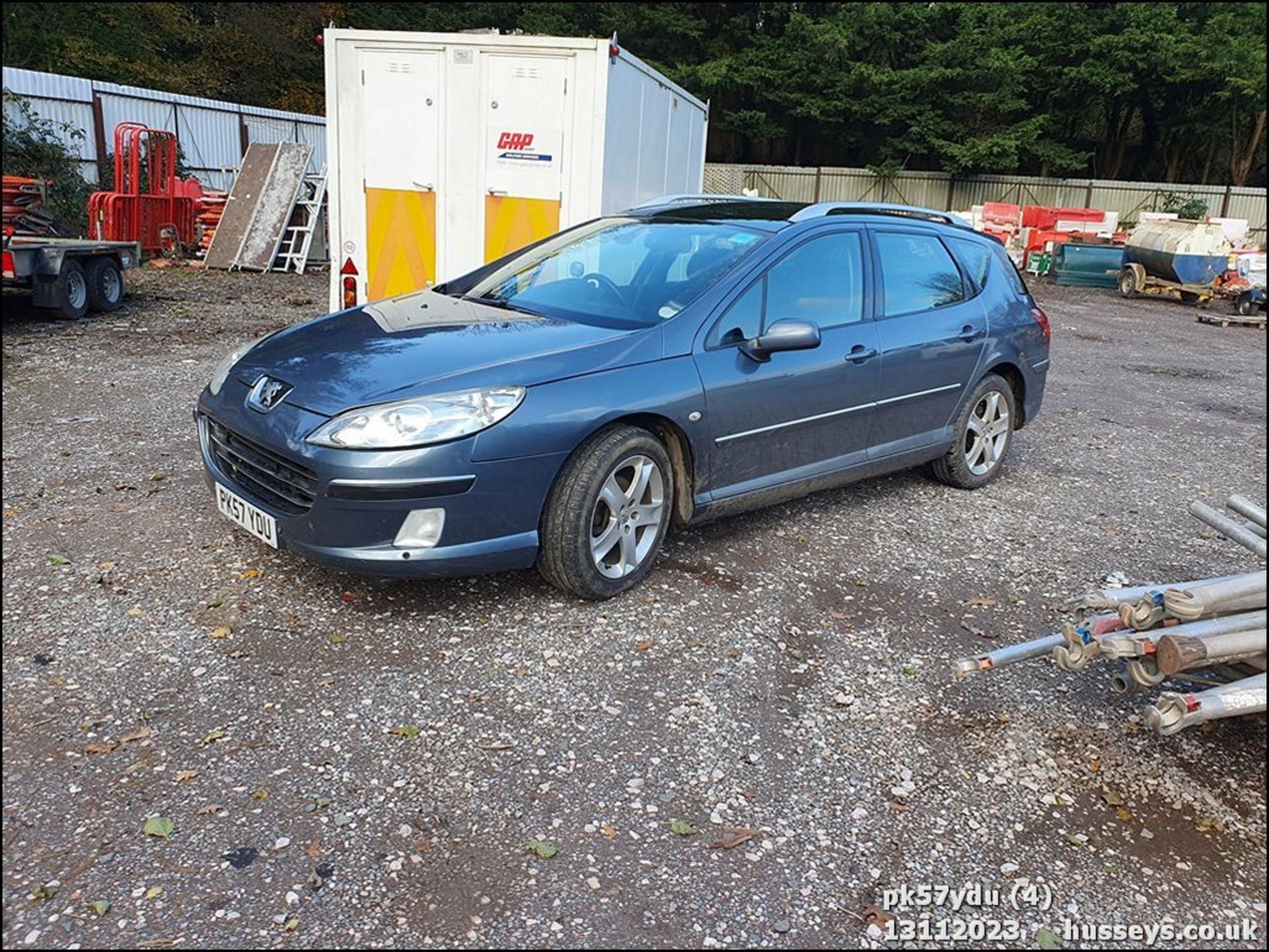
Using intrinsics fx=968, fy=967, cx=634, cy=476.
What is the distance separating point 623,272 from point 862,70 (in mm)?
34748

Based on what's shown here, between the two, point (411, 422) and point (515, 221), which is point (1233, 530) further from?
point (515, 221)

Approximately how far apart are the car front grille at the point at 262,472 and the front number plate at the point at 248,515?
0.05m

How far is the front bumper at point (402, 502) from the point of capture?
3.49 metres

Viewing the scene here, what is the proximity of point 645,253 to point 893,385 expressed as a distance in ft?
4.86

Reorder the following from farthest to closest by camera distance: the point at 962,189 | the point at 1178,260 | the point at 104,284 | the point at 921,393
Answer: the point at 962,189, the point at 1178,260, the point at 104,284, the point at 921,393

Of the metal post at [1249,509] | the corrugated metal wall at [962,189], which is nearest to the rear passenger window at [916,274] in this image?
the metal post at [1249,509]

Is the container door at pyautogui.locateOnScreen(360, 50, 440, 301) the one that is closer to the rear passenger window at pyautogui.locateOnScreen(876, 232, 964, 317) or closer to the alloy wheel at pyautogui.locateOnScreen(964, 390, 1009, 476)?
the rear passenger window at pyautogui.locateOnScreen(876, 232, 964, 317)

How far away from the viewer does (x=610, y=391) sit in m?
3.88

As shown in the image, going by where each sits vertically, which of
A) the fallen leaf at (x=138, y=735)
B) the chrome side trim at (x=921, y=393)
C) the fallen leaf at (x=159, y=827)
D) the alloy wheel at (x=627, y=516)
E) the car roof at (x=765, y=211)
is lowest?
the fallen leaf at (x=159, y=827)

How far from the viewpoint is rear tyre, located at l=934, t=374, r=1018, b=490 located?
5785 millimetres

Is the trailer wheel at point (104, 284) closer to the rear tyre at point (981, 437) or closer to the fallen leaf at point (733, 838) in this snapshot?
the rear tyre at point (981, 437)

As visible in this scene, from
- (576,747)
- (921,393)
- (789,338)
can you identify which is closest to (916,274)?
(921,393)

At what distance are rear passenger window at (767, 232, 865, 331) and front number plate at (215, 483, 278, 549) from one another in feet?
7.75

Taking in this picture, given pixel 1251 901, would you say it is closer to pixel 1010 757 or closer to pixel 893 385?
pixel 1010 757
